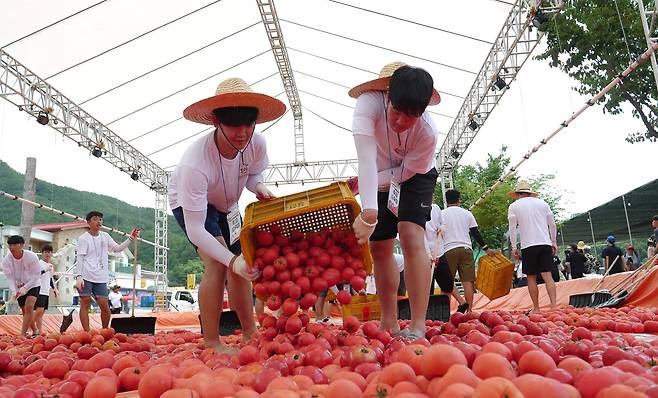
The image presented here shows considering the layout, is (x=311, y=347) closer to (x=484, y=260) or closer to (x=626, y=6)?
(x=484, y=260)

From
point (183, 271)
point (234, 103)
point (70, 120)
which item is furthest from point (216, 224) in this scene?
point (183, 271)

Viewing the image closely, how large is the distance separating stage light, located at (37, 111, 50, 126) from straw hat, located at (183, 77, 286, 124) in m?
7.58

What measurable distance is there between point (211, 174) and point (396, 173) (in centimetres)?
102

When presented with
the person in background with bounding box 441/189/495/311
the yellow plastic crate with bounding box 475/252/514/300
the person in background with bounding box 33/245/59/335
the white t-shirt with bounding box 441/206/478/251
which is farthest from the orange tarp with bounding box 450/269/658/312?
the person in background with bounding box 33/245/59/335

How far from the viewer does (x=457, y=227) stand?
242 inches

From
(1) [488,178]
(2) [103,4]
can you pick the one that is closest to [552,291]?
(2) [103,4]

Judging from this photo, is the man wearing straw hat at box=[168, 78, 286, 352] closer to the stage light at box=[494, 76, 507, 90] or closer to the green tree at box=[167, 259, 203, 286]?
the stage light at box=[494, 76, 507, 90]

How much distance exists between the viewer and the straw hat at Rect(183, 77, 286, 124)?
270 cm

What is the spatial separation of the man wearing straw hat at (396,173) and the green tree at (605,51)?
12648mm

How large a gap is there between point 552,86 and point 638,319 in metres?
12.4

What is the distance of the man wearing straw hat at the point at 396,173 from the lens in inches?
93.9

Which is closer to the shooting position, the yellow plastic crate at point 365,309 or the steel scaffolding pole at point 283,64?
the yellow plastic crate at point 365,309

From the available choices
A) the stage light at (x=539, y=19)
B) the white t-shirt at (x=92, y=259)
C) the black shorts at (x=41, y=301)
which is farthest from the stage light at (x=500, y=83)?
the black shorts at (x=41, y=301)

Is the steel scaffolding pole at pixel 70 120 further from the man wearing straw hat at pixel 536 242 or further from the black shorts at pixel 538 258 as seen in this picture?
the black shorts at pixel 538 258
